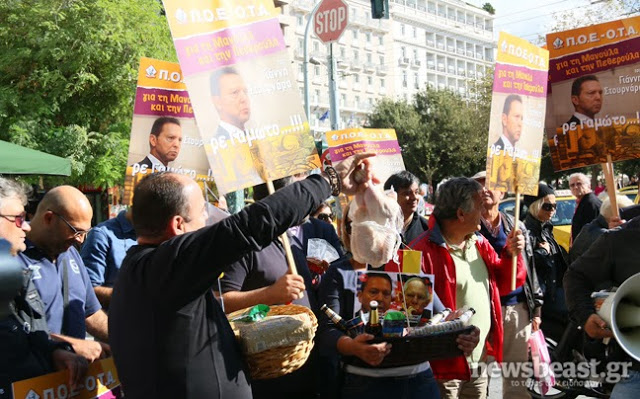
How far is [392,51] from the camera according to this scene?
94312 millimetres

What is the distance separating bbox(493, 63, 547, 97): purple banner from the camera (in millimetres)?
5270

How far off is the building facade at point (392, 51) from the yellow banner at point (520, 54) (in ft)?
208

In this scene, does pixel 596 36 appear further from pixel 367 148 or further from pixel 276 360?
pixel 276 360

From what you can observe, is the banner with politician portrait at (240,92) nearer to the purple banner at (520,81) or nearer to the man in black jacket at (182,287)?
the man in black jacket at (182,287)

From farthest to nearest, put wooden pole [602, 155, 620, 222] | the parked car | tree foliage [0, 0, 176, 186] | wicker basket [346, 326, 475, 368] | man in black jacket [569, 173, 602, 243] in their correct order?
1. tree foliage [0, 0, 176, 186]
2. the parked car
3. man in black jacket [569, 173, 602, 243]
4. wooden pole [602, 155, 620, 222]
5. wicker basket [346, 326, 475, 368]

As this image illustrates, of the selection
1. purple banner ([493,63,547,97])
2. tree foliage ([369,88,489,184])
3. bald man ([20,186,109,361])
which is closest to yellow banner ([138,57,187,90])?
bald man ([20,186,109,361])

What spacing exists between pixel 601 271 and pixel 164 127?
323 centimetres

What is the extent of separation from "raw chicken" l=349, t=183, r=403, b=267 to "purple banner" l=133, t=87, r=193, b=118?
8.22 feet

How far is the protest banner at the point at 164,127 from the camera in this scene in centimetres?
540

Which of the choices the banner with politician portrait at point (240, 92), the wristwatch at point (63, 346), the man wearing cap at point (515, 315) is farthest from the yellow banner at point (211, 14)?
the man wearing cap at point (515, 315)

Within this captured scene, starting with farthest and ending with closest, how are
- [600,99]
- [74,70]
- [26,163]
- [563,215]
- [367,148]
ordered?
[74,70], [563,215], [26,163], [367,148], [600,99]

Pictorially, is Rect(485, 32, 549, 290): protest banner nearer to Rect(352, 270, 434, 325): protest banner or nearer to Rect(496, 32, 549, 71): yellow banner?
Rect(496, 32, 549, 71): yellow banner

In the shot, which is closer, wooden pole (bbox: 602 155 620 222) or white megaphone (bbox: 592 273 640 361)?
white megaphone (bbox: 592 273 640 361)

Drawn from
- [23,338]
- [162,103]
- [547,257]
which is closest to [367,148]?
[547,257]
